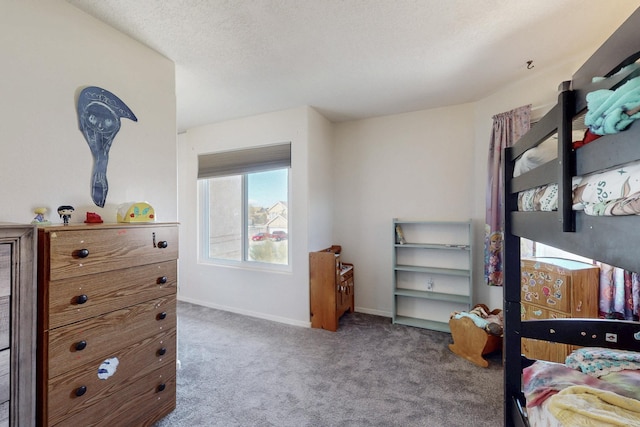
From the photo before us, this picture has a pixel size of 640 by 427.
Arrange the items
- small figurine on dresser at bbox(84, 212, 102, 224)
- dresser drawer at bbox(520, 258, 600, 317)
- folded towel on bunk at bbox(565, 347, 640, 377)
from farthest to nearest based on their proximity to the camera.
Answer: dresser drawer at bbox(520, 258, 600, 317)
small figurine on dresser at bbox(84, 212, 102, 224)
folded towel on bunk at bbox(565, 347, 640, 377)

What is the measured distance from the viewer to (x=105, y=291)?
128 cm

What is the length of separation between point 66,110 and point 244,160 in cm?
188

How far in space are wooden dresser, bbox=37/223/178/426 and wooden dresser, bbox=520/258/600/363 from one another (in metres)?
2.27

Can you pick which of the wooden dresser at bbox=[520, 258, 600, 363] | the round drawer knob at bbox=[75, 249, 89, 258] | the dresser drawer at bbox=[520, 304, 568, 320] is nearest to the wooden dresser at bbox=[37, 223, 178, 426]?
the round drawer knob at bbox=[75, 249, 89, 258]

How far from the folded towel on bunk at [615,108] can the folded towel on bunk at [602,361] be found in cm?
114

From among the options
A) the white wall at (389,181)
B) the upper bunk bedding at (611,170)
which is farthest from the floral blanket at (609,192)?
the white wall at (389,181)

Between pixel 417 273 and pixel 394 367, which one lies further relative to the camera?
pixel 417 273

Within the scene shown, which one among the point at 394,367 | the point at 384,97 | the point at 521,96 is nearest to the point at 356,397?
the point at 394,367

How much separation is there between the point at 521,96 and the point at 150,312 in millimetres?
3390

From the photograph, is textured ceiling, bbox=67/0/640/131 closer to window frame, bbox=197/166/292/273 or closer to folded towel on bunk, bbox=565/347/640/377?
window frame, bbox=197/166/292/273

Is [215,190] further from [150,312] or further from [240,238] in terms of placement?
[150,312]

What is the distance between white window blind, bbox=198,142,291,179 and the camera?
305 cm

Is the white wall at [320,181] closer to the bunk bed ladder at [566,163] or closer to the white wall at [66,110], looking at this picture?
the white wall at [66,110]

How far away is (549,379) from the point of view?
3.55 feet
